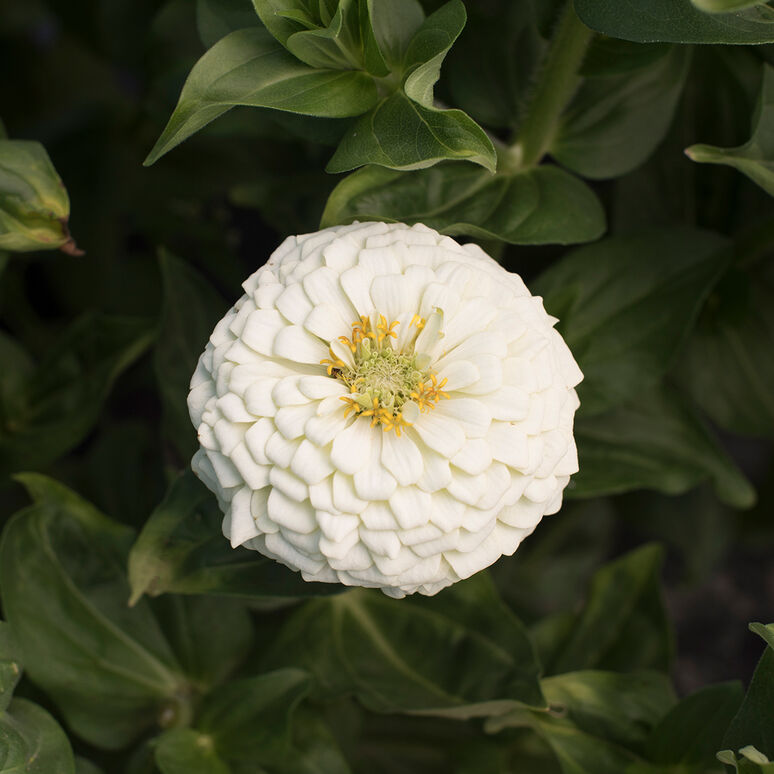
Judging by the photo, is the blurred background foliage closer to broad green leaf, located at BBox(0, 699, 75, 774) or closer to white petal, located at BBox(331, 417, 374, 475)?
broad green leaf, located at BBox(0, 699, 75, 774)

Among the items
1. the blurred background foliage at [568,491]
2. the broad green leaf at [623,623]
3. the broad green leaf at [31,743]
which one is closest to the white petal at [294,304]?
the blurred background foliage at [568,491]

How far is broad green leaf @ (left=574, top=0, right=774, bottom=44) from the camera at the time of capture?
0.56 metres

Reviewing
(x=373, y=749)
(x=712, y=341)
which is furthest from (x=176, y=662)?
(x=712, y=341)

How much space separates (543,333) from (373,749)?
60cm

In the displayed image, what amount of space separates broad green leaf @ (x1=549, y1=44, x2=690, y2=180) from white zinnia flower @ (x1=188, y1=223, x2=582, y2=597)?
246 millimetres

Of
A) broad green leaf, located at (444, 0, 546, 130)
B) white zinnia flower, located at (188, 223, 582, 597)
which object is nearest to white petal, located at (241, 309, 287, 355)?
white zinnia flower, located at (188, 223, 582, 597)

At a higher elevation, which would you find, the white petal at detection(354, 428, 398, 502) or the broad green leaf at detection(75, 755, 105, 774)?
the white petal at detection(354, 428, 398, 502)

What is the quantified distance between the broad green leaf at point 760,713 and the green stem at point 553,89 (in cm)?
42

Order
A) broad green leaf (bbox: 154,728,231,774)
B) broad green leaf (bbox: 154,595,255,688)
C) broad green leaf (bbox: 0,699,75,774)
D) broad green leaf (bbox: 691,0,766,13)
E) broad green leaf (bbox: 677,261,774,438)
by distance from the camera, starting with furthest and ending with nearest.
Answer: broad green leaf (bbox: 677,261,774,438)
broad green leaf (bbox: 154,595,255,688)
broad green leaf (bbox: 154,728,231,774)
broad green leaf (bbox: 0,699,75,774)
broad green leaf (bbox: 691,0,766,13)

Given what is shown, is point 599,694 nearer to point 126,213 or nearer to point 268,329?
point 268,329

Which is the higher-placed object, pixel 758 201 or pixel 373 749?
pixel 758 201

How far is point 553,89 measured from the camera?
0.69 meters

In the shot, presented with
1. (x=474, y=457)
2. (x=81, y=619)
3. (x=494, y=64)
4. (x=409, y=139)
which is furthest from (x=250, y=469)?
(x=494, y=64)

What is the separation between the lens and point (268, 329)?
20.8 inches
